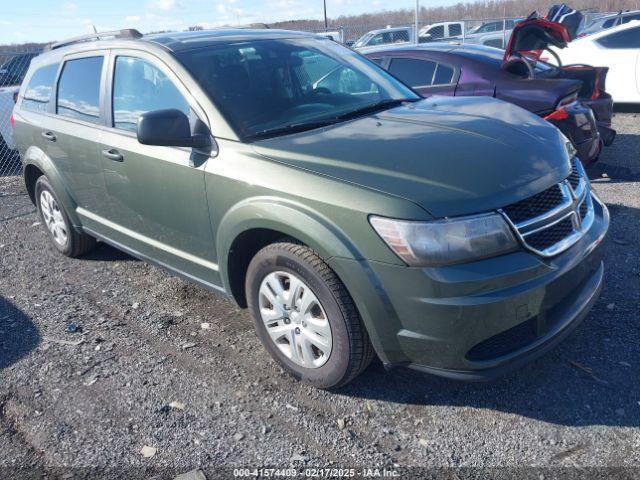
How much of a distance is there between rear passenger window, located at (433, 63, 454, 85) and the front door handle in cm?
390

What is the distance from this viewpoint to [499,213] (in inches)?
98.7

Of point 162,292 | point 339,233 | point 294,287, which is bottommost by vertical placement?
point 162,292

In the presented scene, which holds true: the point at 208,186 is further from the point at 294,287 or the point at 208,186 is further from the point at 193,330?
the point at 193,330

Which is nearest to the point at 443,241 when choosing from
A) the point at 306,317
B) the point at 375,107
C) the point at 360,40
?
the point at 306,317

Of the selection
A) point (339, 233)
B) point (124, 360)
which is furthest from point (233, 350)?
point (339, 233)

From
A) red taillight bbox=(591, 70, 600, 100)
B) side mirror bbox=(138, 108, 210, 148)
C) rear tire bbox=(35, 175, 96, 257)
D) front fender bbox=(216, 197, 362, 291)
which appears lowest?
rear tire bbox=(35, 175, 96, 257)

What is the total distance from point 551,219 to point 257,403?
1.76m

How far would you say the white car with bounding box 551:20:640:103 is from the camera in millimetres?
9555

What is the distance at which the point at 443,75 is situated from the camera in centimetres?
641

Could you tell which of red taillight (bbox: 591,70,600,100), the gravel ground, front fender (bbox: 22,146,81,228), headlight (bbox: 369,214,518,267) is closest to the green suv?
headlight (bbox: 369,214,518,267)

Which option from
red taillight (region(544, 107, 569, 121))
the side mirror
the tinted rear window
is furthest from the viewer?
the tinted rear window

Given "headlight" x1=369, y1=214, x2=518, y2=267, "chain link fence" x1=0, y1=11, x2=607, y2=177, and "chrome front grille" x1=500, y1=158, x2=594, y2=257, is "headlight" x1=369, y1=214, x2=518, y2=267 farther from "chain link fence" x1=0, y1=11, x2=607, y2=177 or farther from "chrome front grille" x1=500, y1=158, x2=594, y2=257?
"chain link fence" x1=0, y1=11, x2=607, y2=177

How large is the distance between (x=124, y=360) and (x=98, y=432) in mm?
696

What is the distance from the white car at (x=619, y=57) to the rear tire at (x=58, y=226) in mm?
8308
